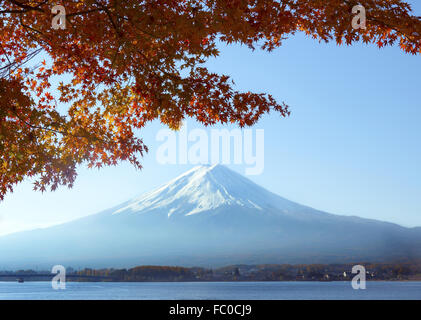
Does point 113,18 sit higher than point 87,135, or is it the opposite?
point 113,18

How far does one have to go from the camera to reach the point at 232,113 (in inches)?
292

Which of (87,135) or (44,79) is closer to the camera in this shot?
(87,135)

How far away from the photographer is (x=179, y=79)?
711 centimetres

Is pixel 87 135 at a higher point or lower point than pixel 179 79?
lower

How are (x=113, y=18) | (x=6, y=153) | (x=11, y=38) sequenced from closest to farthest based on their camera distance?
(x=113, y=18), (x=6, y=153), (x=11, y=38)

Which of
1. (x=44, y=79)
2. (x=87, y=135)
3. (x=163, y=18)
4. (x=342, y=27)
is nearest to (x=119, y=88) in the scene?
(x=87, y=135)

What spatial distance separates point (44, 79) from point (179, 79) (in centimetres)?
395
